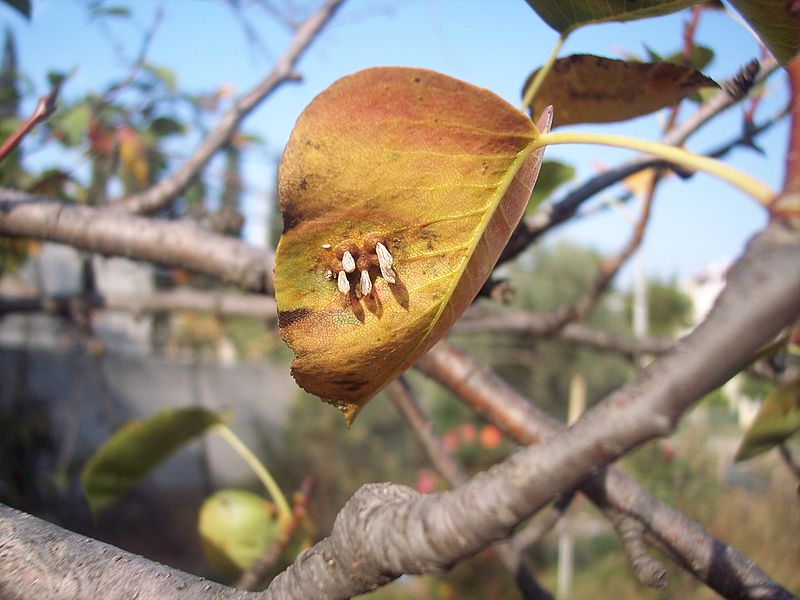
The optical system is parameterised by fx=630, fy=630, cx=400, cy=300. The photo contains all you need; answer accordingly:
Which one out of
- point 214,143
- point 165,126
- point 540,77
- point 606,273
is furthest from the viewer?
point 165,126

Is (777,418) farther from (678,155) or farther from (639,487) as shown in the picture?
(678,155)

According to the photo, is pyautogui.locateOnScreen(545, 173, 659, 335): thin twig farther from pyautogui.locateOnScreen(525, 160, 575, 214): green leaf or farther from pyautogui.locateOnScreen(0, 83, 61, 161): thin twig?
pyautogui.locateOnScreen(0, 83, 61, 161): thin twig

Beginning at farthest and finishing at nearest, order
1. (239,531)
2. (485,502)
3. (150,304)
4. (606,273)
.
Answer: (150,304) → (606,273) → (239,531) → (485,502)

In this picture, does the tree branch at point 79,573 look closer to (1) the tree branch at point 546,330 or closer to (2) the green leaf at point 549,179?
(2) the green leaf at point 549,179

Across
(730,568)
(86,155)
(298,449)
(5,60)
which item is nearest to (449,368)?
(730,568)

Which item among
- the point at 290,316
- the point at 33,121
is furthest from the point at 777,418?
the point at 33,121

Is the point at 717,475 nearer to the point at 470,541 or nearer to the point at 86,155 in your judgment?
the point at 86,155
